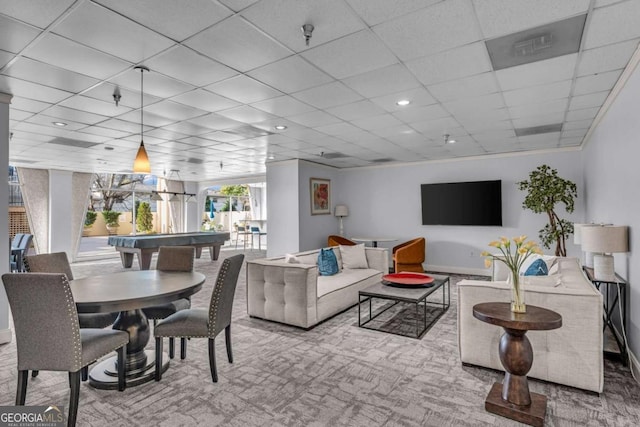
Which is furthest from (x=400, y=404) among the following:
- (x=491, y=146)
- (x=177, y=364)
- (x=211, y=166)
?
(x=211, y=166)

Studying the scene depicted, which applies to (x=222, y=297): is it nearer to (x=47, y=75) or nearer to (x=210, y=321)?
(x=210, y=321)

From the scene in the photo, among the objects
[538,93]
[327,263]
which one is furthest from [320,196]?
[538,93]

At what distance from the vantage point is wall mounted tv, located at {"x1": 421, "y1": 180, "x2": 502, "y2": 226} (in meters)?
6.96

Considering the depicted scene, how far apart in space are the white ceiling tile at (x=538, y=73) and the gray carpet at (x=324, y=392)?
2570 millimetres

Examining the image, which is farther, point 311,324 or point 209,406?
point 311,324

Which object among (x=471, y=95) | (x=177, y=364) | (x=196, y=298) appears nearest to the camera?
(x=177, y=364)

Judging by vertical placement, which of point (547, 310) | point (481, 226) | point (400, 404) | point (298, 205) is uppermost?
point (298, 205)

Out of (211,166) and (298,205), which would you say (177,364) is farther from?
(211,166)

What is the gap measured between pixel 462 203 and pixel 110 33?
681cm

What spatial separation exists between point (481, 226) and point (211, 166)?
6.40 meters

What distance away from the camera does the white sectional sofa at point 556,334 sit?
2463mm

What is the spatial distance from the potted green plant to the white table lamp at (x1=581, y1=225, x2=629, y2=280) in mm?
12236

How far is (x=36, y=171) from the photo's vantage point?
27.9ft

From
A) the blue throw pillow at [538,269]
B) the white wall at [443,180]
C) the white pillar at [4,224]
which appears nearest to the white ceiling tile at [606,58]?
the blue throw pillow at [538,269]
